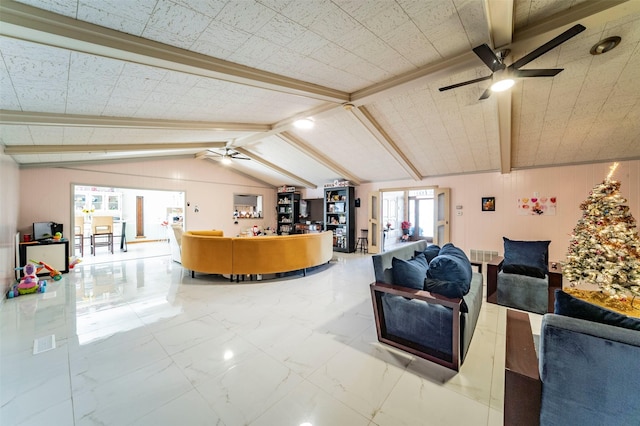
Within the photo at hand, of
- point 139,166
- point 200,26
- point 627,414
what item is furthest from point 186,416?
point 139,166

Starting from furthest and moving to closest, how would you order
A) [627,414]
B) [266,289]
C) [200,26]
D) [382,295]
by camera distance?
[266,289], [382,295], [200,26], [627,414]

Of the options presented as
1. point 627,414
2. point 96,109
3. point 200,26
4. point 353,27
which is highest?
point 353,27

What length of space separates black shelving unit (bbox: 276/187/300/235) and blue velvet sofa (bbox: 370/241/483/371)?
7028mm

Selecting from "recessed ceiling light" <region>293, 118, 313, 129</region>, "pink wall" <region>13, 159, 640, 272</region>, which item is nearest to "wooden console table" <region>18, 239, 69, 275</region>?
"pink wall" <region>13, 159, 640, 272</region>

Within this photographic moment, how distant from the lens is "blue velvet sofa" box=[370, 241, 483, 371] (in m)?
2.04

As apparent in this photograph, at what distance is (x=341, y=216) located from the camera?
811 cm

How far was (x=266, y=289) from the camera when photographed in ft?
13.3

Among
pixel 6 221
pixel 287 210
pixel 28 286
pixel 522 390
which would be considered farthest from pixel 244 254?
pixel 287 210

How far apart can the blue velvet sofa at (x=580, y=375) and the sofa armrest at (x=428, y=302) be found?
653 millimetres

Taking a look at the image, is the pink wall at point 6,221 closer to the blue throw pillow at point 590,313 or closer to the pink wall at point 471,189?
the pink wall at point 471,189

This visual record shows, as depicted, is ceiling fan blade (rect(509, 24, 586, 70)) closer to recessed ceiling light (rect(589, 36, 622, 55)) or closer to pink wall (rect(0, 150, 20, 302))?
recessed ceiling light (rect(589, 36, 622, 55))

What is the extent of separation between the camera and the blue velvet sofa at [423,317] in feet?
6.71

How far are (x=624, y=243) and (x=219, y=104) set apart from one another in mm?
5354

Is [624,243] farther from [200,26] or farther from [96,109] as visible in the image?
[96,109]
